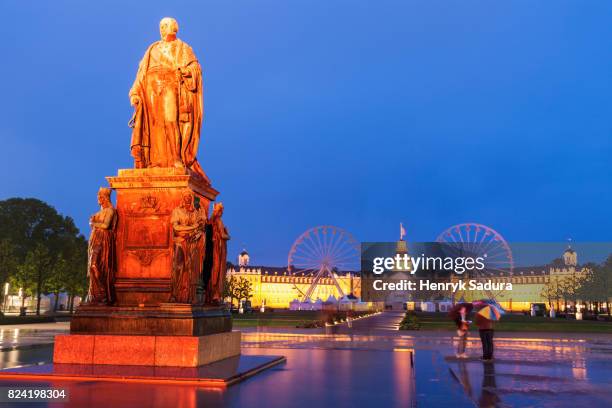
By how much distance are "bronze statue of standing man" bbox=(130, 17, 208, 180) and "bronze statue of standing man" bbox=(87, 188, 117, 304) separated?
1476 mm

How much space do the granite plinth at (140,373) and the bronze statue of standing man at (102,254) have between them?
4.83ft

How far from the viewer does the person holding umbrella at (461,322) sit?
16.8 meters

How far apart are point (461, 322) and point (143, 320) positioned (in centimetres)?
979

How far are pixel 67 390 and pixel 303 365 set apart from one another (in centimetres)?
546

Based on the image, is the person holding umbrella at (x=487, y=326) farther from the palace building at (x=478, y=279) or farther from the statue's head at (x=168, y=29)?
the palace building at (x=478, y=279)

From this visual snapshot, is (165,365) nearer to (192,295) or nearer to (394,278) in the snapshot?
(192,295)

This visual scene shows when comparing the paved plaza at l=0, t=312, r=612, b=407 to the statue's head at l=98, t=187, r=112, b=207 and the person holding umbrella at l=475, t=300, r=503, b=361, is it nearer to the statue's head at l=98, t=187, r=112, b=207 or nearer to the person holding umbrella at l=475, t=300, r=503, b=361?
the person holding umbrella at l=475, t=300, r=503, b=361

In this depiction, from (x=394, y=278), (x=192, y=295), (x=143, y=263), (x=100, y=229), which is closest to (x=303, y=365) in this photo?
(x=192, y=295)

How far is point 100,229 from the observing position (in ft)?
38.5

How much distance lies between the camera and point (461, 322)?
17.1m

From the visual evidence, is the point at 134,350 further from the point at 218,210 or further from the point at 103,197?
the point at 218,210

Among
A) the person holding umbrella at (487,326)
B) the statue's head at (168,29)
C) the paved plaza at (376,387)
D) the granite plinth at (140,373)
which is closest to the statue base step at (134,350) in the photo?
the granite plinth at (140,373)

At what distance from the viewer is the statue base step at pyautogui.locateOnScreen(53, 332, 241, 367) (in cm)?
1066

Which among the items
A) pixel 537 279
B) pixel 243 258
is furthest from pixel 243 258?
pixel 537 279
